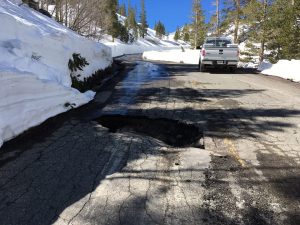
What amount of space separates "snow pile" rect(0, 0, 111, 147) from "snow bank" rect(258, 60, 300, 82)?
8292 mm

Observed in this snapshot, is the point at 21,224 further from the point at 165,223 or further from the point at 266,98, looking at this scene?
the point at 266,98

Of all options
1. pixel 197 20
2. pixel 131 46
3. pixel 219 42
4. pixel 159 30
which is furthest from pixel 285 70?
pixel 159 30

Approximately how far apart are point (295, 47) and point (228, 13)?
17196 mm

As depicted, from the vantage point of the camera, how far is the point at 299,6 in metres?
21.1

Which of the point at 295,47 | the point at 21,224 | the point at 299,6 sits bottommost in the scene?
the point at 21,224

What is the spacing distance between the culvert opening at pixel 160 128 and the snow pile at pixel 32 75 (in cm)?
123

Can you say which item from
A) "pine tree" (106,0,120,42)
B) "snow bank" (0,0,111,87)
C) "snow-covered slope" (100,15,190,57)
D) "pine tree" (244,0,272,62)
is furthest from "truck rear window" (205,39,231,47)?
"snow-covered slope" (100,15,190,57)

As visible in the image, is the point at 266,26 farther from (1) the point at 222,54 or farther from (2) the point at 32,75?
(2) the point at 32,75

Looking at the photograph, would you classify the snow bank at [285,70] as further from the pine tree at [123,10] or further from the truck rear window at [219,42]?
the pine tree at [123,10]

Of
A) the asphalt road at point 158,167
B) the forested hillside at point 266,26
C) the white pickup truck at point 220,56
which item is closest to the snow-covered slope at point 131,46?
the forested hillside at point 266,26

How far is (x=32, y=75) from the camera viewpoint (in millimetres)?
7840

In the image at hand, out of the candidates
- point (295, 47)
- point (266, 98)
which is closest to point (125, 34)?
point (295, 47)

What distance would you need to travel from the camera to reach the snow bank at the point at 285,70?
15.9 metres

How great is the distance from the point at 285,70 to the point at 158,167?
44.7ft
